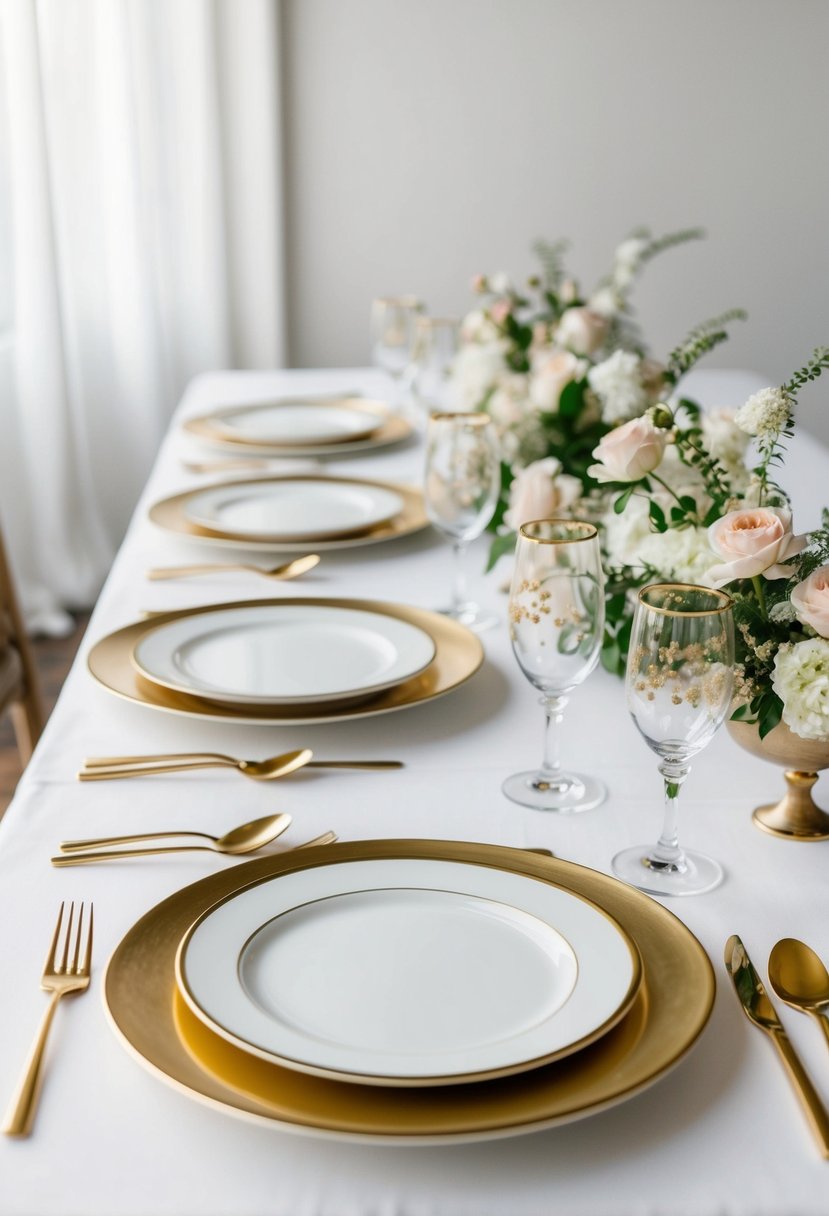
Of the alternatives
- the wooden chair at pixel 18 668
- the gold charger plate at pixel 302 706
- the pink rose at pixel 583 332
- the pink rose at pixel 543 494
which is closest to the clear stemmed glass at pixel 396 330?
the pink rose at pixel 583 332

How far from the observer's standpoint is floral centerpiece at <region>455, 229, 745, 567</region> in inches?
51.9

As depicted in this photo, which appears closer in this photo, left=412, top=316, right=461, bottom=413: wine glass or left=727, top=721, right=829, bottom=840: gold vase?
left=727, top=721, right=829, bottom=840: gold vase

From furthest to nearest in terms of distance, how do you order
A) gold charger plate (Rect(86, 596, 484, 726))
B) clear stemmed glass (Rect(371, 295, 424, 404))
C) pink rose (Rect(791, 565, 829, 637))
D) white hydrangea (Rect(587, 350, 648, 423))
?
clear stemmed glass (Rect(371, 295, 424, 404)), white hydrangea (Rect(587, 350, 648, 423)), gold charger plate (Rect(86, 596, 484, 726)), pink rose (Rect(791, 565, 829, 637))

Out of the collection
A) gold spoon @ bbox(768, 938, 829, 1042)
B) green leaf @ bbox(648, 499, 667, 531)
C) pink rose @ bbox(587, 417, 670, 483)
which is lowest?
gold spoon @ bbox(768, 938, 829, 1042)

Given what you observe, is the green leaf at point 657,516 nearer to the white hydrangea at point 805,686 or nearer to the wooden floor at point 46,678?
the white hydrangea at point 805,686

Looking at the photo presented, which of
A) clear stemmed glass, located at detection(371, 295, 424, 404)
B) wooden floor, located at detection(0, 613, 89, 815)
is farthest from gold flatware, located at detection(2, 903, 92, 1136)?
wooden floor, located at detection(0, 613, 89, 815)

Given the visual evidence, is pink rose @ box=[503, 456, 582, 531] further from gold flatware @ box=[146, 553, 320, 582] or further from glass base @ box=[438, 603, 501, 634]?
gold flatware @ box=[146, 553, 320, 582]

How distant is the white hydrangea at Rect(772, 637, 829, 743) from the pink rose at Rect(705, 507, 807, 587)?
0.05m

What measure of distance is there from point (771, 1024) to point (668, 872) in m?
0.17

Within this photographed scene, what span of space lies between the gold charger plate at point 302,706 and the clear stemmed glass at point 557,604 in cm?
18

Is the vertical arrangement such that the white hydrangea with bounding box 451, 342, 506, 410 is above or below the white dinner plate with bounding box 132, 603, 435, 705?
above

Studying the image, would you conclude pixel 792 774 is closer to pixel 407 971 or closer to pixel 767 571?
pixel 767 571

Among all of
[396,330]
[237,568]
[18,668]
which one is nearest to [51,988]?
[237,568]

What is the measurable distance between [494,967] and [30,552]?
10.4ft
